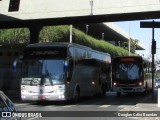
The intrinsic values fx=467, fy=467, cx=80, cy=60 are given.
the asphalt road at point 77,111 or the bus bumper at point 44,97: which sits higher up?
the bus bumper at point 44,97

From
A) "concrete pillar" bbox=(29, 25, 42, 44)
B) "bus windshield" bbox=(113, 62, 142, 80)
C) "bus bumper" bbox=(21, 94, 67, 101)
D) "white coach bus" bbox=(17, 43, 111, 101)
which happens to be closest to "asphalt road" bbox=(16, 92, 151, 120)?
"bus bumper" bbox=(21, 94, 67, 101)

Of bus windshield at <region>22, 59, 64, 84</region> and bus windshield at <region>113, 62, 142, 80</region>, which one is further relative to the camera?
bus windshield at <region>113, 62, 142, 80</region>

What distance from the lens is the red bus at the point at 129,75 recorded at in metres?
35.3

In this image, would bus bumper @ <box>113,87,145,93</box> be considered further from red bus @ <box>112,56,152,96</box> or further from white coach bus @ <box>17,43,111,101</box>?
white coach bus @ <box>17,43,111,101</box>

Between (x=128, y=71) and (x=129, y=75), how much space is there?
1.09 feet

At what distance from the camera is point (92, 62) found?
105ft

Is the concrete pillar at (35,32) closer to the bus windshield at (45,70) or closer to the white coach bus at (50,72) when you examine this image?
the white coach bus at (50,72)

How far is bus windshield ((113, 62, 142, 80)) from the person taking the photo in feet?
117

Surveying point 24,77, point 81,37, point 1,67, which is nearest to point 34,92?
point 24,77

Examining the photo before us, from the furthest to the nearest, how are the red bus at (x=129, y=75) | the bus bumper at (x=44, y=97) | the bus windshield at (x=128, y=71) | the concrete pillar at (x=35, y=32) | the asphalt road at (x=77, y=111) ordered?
1. the concrete pillar at (x=35, y=32)
2. the bus windshield at (x=128, y=71)
3. the red bus at (x=129, y=75)
4. the bus bumper at (x=44, y=97)
5. the asphalt road at (x=77, y=111)

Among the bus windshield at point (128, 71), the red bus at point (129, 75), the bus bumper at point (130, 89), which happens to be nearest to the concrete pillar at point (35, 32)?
the red bus at point (129, 75)

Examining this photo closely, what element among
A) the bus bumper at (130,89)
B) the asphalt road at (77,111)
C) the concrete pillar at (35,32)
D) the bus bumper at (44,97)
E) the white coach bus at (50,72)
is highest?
the concrete pillar at (35,32)

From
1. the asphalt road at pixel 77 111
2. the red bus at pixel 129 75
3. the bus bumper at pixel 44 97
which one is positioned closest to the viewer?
the asphalt road at pixel 77 111

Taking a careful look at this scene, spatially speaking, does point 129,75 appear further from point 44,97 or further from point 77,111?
point 77,111
